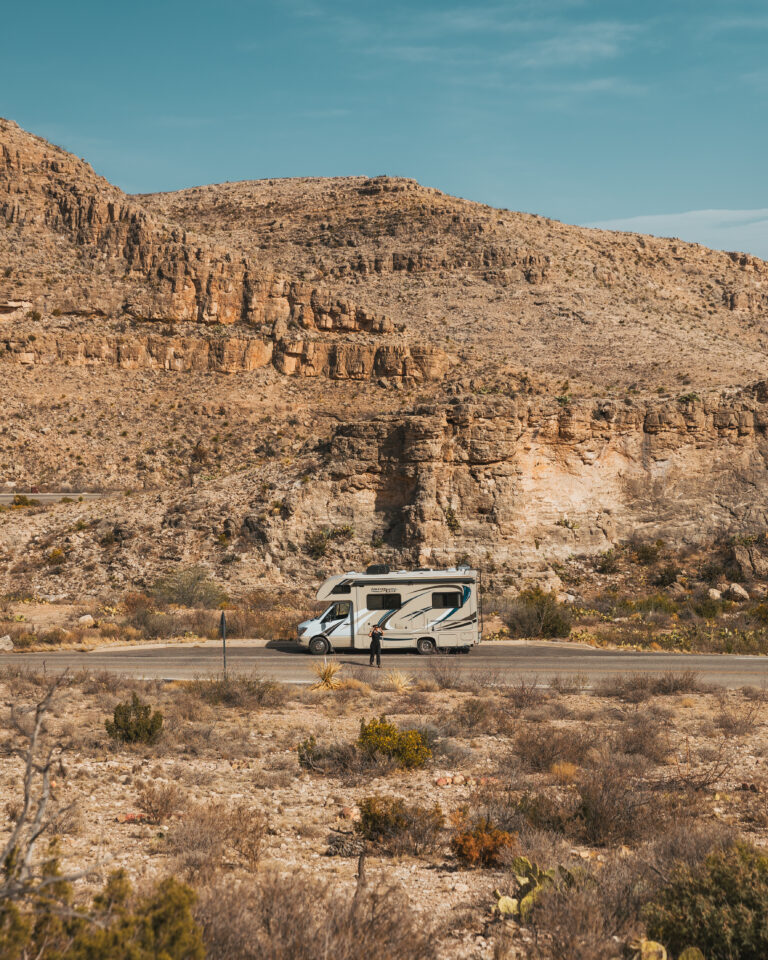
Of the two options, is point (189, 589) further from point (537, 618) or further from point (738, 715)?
point (738, 715)

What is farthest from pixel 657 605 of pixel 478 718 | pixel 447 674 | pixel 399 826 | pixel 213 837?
pixel 213 837

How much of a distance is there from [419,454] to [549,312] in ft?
188

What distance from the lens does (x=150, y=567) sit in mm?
34906

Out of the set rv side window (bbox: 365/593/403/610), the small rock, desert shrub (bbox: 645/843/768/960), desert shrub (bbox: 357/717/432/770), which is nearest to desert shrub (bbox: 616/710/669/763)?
desert shrub (bbox: 357/717/432/770)

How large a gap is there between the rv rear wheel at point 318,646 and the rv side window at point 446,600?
132 inches

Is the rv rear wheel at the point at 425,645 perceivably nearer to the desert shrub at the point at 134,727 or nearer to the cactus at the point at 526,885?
the desert shrub at the point at 134,727

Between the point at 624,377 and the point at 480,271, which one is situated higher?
the point at 480,271

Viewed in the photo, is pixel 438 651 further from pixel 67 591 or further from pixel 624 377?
pixel 624 377

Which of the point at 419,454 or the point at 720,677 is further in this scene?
the point at 419,454

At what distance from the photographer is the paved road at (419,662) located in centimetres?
1907

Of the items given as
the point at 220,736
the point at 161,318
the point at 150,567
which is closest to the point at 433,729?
the point at 220,736

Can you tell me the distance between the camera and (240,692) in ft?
50.9

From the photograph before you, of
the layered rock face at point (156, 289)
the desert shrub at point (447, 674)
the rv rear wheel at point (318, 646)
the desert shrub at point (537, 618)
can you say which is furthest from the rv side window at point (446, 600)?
the layered rock face at point (156, 289)

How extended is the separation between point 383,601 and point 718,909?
17.3 metres
